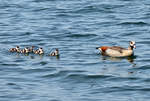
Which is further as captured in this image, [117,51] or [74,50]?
[74,50]

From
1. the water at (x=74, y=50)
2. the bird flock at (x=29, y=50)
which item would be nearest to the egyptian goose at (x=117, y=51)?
the water at (x=74, y=50)

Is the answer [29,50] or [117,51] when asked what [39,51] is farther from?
[117,51]

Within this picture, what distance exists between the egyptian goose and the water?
0.33 metres

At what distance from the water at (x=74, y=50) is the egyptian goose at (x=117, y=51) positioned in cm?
33

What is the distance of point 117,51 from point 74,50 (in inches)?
75.9

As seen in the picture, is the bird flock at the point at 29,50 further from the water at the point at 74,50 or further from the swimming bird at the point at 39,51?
the water at the point at 74,50

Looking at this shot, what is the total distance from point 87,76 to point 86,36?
7.91 m

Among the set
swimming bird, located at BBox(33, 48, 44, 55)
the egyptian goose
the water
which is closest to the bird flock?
swimming bird, located at BBox(33, 48, 44, 55)

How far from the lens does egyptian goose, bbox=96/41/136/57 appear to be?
25.6 m

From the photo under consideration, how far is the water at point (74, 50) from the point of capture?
19984 millimetres

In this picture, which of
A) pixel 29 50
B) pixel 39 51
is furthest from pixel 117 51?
pixel 29 50

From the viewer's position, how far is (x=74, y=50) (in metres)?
26.4

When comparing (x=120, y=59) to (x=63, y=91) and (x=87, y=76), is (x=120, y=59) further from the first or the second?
(x=63, y=91)

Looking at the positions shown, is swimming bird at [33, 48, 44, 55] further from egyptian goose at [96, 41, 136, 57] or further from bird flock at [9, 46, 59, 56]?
egyptian goose at [96, 41, 136, 57]
